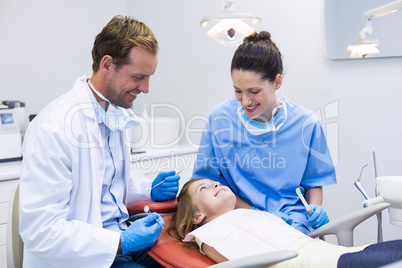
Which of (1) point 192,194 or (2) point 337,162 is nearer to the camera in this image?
(1) point 192,194

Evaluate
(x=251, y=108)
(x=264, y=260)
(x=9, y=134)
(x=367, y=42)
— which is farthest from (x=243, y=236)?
(x=9, y=134)

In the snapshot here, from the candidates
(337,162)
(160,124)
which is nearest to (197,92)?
(160,124)

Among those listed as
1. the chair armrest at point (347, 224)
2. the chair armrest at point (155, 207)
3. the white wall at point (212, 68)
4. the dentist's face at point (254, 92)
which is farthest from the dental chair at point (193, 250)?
the white wall at point (212, 68)

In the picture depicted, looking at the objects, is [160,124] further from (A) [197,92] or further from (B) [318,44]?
(B) [318,44]

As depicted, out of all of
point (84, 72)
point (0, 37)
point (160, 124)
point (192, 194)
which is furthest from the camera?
point (84, 72)

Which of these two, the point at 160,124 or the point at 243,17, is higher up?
the point at 243,17

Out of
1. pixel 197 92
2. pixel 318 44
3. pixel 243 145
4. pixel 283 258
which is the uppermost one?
pixel 318 44

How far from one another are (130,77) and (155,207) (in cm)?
53

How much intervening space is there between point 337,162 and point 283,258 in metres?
1.37

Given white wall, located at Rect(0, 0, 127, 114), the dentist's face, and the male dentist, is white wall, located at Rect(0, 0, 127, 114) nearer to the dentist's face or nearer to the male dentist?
the male dentist

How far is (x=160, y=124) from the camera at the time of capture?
2.73 m

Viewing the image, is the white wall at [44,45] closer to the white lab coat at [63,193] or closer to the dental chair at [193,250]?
the white lab coat at [63,193]

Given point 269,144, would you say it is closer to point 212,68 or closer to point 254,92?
point 254,92

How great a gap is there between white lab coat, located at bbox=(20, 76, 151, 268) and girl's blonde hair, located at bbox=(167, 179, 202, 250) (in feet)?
1.04
